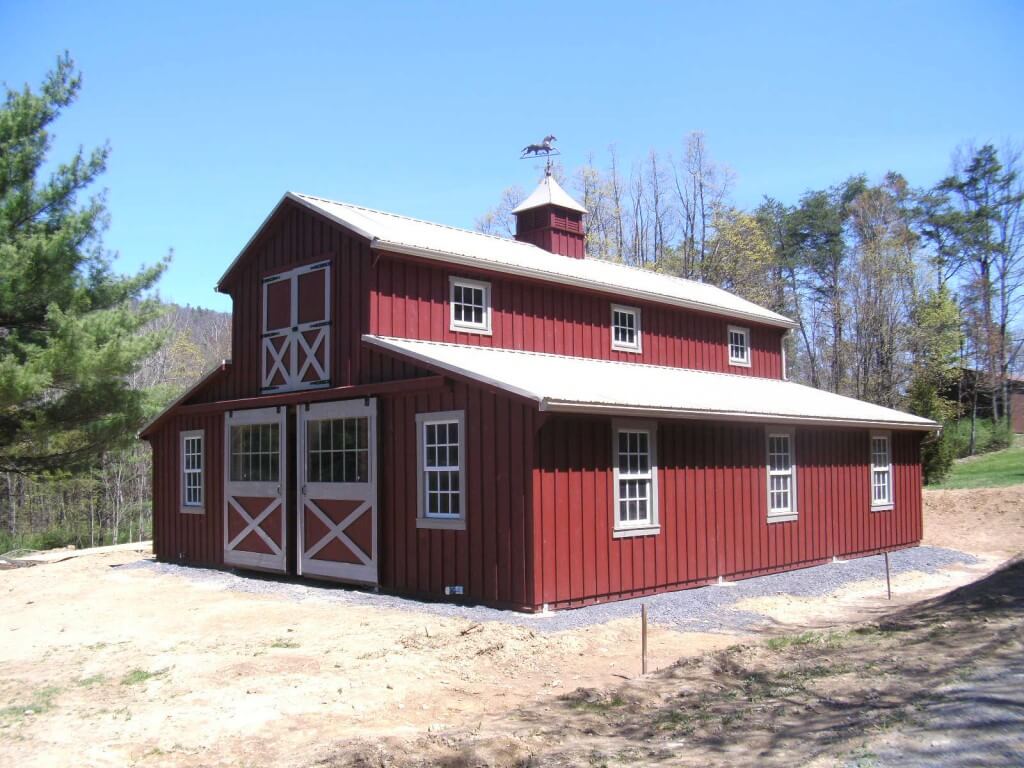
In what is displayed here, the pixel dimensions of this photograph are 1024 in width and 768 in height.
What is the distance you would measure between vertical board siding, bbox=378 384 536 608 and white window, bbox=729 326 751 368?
1004 cm

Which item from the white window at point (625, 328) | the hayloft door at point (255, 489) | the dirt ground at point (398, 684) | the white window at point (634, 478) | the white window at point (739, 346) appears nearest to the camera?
the dirt ground at point (398, 684)

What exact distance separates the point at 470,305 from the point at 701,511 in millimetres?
5050

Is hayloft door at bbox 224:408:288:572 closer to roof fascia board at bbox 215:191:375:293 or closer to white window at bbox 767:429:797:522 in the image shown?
roof fascia board at bbox 215:191:375:293

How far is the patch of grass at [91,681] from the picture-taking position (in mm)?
8023

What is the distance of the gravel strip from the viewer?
35.4 feet

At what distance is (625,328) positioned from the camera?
57.4 feet

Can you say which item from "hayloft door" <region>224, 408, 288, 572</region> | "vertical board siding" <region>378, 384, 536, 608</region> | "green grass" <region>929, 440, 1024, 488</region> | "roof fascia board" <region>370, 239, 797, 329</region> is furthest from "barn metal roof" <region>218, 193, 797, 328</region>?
"green grass" <region>929, 440, 1024, 488</region>

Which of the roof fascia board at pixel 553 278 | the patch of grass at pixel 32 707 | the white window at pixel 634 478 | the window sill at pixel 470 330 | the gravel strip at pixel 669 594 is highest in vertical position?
the roof fascia board at pixel 553 278

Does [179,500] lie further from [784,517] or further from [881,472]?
[881,472]

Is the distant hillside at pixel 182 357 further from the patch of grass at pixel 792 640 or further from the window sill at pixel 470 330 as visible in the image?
the patch of grass at pixel 792 640

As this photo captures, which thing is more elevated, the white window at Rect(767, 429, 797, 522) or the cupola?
the cupola

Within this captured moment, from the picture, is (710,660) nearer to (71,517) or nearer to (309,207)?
(309,207)

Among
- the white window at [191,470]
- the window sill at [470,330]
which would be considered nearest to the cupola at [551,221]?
the window sill at [470,330]

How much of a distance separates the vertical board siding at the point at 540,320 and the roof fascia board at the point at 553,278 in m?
0.18
